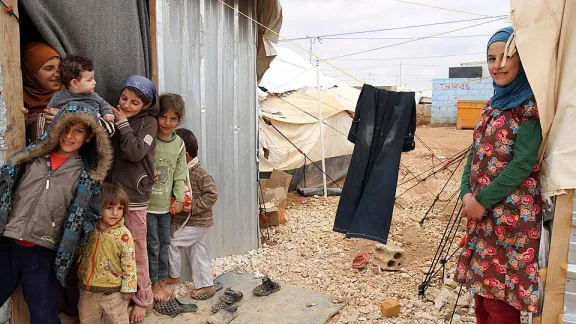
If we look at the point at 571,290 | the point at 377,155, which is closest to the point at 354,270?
the point at 377,155

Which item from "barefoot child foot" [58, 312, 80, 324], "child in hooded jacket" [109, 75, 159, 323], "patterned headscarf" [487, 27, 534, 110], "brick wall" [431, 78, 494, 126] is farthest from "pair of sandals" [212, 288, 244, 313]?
"brick wall" [431, 78, 494, 126]

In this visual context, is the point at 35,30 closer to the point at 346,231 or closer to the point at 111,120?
the point at 111,120

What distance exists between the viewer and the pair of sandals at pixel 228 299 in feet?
11.7

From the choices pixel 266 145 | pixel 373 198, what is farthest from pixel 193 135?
pixel 266 145

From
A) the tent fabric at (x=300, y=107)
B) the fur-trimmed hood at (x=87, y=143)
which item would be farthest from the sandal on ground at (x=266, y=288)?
the tent fabric at (x=300, y=107)

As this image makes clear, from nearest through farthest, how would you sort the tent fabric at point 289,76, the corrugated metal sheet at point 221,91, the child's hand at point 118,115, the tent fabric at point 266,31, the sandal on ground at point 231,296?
the child's hand at point 118,115, the sandal on ground at point 231,296, the corrugated metal sheet at point 221,91, the tent fabric at point 266,31, the tent fabric at point 289,76

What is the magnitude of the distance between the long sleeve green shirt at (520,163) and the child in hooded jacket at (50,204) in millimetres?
2180

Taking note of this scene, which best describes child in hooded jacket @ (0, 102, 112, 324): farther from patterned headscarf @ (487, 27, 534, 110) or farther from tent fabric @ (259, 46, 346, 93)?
tent fabric @ (259, 46, 346, 93)

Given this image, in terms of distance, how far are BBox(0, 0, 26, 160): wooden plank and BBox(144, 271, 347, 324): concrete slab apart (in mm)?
1659

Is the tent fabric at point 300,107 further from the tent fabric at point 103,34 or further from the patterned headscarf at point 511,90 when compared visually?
the patterned headscarf at point 511,90

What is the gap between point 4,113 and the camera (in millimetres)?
2475

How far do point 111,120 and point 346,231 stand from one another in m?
2.03

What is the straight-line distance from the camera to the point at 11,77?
2.51 m

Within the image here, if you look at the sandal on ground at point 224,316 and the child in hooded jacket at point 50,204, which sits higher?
the child in hooded jacket at point 50,204
